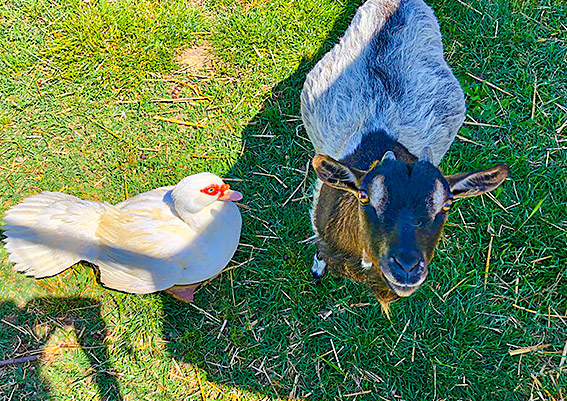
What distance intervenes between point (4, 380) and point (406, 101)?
171 inches

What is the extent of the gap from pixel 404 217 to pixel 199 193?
169 centimetres

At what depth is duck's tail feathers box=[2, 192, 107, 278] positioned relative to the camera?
365cm

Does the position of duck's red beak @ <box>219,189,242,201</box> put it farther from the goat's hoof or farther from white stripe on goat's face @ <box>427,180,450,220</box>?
white stripe on goat's face @ <box>427,180,450,220</box>

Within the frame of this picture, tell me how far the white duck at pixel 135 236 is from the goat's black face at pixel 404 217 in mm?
1470

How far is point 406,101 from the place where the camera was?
3490mm

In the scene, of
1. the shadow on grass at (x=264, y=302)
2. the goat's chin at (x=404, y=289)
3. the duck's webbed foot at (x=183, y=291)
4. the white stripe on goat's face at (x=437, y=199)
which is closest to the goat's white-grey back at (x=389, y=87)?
the shadow on grass at (x=264, y=302)

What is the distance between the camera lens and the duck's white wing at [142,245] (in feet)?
11.6

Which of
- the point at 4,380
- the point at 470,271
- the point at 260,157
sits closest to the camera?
the point at 4,380

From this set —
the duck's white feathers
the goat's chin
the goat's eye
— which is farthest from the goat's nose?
the duck's white feathers

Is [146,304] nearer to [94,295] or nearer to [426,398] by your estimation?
[94,295]

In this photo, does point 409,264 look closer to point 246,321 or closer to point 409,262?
point 409,262

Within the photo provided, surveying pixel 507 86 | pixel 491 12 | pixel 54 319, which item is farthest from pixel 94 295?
pixel 491 12

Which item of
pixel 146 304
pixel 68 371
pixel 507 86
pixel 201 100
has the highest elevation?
pixel 201 100

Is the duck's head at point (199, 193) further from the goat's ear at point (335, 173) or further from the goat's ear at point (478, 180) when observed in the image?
the goat's ear at point (478, 180)
